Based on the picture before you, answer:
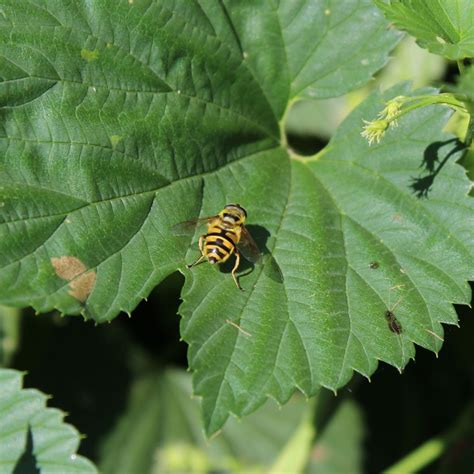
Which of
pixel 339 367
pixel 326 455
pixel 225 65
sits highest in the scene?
pixel 225 65

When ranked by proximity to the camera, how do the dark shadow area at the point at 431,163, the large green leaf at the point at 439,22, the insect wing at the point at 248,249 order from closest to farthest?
1. the large green leaf at the point at 439,22
2. the insect wing at the point at 248,249
3. the dark shadow area at the point at 431,163

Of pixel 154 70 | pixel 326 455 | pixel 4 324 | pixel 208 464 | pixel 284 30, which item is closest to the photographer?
pixel 154 70

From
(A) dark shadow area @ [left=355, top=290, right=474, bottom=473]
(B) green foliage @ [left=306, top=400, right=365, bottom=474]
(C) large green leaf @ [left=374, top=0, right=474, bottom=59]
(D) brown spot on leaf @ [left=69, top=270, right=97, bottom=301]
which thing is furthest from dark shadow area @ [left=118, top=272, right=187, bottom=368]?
(C) large green leaf @ [left=374, top=0, right=474, bottom=59]

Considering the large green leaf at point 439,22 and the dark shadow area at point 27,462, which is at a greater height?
the large green leaf at point 439,22

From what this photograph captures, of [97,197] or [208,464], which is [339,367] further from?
[208,464]

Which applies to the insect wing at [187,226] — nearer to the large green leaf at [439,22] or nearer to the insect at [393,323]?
the insect at [393,323]

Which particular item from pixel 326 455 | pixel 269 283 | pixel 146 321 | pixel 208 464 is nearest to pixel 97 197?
pixel 269 283

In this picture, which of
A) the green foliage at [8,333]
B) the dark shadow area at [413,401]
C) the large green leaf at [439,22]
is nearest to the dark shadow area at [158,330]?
the green foliage at [8,333]

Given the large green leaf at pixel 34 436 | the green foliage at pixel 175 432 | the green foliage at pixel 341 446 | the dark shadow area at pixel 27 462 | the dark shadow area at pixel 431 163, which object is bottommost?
the green foliage at pixel 175 432
